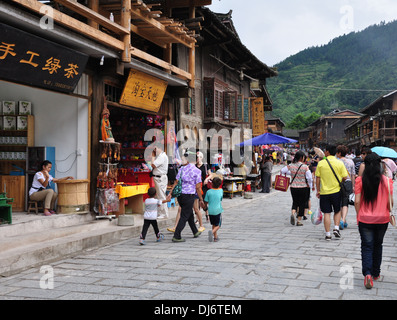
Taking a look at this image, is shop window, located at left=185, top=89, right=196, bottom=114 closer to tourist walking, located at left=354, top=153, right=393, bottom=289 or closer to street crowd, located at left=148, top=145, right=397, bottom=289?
street crowd, located at left=148, top=145, right=397, bottom=289

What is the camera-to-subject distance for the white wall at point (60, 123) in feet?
34.1

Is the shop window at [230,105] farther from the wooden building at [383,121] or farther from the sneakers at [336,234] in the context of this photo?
the wooden building at [383,121]

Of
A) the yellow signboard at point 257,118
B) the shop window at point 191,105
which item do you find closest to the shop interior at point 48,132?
the shop window at point 191,105

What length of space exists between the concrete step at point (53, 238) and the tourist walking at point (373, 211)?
197 inches

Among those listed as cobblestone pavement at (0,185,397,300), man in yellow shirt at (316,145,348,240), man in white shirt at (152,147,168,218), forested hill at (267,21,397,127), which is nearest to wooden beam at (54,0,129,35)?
man in white shirt at (152,147,168,218)

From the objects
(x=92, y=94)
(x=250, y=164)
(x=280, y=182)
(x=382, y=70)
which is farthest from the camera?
(x=382, y=70)

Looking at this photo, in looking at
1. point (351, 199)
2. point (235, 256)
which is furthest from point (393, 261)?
point (351, 199)

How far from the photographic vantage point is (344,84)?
4045 inches

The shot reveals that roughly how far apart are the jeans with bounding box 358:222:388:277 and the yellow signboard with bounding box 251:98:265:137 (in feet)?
70.5

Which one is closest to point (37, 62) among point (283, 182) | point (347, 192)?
point (283, 182)

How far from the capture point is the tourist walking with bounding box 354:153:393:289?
211 inches

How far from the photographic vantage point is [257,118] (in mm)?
26766
